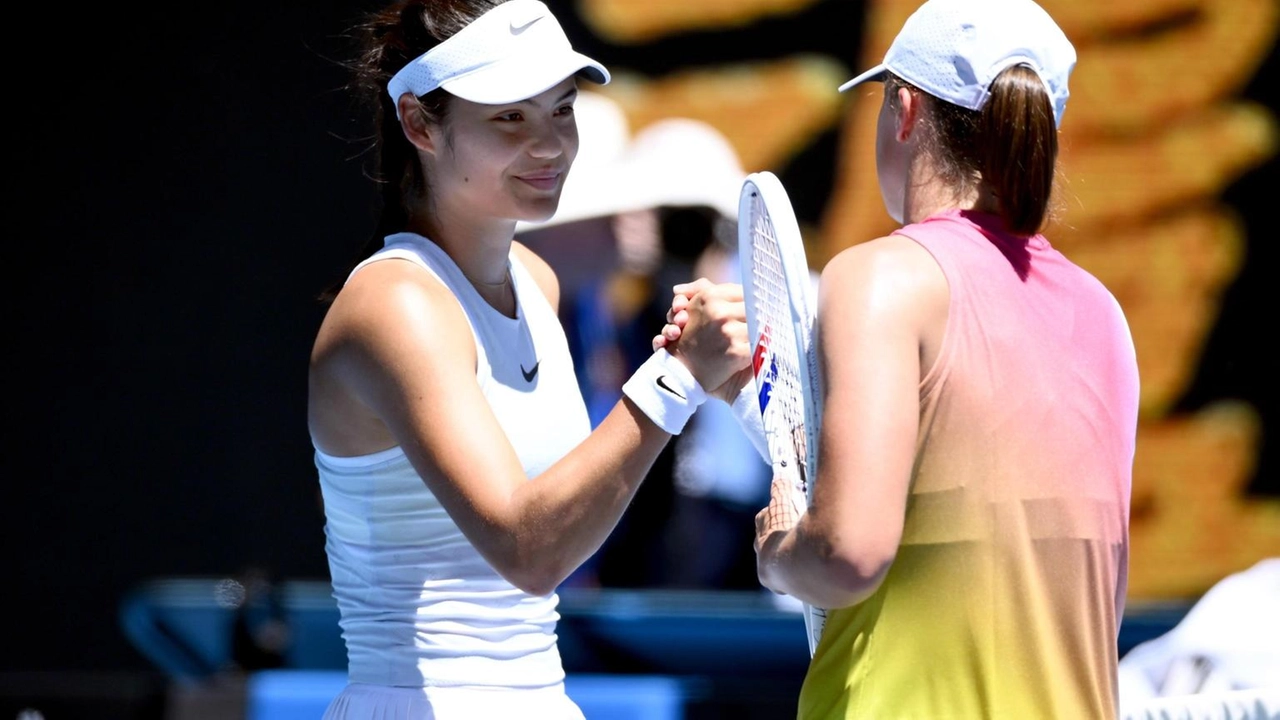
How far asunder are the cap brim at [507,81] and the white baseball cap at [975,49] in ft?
1.70

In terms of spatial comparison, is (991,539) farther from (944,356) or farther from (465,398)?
(465,398)

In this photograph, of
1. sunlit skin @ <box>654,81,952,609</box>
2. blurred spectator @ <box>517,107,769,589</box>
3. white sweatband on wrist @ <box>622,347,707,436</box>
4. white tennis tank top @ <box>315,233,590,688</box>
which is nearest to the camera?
sunlit skin @ <box>654,81,952,609</box>

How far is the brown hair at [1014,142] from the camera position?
60.6 inches

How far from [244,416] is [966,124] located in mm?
5342

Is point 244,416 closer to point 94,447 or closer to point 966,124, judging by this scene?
point 94,447

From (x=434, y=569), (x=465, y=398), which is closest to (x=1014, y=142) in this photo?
(x=465, y=398)

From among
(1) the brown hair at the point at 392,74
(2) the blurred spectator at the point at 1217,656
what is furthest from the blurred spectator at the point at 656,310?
(1) the brown hair at the point at 392,74

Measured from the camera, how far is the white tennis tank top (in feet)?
6.31

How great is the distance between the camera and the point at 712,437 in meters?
5.66

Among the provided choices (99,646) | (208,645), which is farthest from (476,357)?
(99,646)

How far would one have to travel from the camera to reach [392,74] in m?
2.08

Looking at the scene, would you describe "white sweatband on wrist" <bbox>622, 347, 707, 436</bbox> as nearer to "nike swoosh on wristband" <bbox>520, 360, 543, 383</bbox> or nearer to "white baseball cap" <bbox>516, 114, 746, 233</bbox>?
"nike swoosh on wristband" <bbox>520, 360, 543, 383</bbox>

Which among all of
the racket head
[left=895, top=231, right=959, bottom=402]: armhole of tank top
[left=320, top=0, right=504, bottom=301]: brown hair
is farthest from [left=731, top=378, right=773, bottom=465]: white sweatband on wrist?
[left=320, top=0, right=504, bottom=301]: brown hair

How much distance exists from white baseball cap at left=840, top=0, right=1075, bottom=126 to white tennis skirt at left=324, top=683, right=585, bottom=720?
2.97 feet
